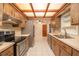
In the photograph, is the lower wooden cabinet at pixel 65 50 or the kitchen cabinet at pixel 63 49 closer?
the lower wooden cabinet at pixel 65 50

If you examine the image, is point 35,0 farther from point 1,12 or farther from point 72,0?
point 1,12

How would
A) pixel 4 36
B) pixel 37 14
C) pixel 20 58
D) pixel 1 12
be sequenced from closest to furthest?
pixel 20 58, pixel 1 12, pixel 4 36, pixel 37 14

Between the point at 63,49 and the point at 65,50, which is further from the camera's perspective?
the point at 63,49

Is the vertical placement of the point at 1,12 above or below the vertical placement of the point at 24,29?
above

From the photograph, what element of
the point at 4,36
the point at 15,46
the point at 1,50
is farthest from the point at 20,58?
the point at 4,36

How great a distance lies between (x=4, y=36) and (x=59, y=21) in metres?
2.53

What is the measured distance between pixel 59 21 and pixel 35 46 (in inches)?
55.1

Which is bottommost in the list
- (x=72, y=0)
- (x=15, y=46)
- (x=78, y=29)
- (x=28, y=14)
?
(x=15, y=46)

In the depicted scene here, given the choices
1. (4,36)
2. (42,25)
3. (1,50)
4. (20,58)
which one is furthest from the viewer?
(42,25)

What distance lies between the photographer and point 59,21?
430 centimetres

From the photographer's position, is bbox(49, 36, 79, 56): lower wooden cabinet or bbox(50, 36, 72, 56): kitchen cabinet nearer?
bbox(49, 36, 79, 56): lower wooden cabinet

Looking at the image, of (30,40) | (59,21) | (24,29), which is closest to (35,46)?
(30,40)

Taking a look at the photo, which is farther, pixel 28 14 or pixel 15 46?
pixel 28 14

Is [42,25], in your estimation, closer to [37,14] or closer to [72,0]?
[37,14]
